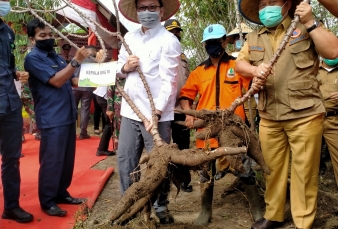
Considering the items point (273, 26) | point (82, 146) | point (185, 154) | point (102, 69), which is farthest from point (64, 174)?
point (82, 146)

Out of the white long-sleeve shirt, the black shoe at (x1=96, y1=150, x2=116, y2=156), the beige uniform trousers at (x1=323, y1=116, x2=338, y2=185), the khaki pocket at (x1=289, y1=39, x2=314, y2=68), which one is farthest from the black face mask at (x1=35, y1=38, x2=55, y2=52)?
the beige uniform trousers at (x1=323, y1=116, x2=338, y2=185)

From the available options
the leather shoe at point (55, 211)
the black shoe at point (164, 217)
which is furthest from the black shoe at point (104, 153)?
the black shoe at point (164, 217)

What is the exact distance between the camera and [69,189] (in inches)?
178

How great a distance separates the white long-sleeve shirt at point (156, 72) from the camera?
10.5 ft

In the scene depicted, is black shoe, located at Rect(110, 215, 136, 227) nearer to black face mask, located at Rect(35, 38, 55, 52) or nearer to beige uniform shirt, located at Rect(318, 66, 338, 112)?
black face mask, located at Rect(35, 38, 55, 52)

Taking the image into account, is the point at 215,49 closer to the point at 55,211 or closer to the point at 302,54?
the point at 302,54

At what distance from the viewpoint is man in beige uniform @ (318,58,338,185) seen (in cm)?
394

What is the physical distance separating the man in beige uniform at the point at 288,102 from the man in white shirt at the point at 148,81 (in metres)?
0.58

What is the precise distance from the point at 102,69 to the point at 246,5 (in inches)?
51.0

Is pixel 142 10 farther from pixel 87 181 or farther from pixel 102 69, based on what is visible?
pixel 87 181

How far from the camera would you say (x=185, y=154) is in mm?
2816

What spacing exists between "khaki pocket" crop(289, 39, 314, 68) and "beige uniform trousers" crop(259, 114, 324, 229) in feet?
1.33

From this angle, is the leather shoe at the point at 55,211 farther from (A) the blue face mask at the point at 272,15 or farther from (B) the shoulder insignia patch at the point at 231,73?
(A) the blue face mask at the point at 272,15

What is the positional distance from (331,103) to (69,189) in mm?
2978
